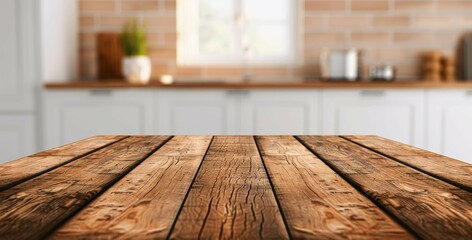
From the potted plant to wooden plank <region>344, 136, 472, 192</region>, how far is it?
8.13ft

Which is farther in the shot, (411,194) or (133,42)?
(133,42)

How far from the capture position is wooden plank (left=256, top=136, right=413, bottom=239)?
647 mm

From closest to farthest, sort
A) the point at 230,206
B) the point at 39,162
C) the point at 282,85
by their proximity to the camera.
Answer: the point at 230,206
the point at 39,162
the point at 282,85

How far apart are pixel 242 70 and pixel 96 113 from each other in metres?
1.16

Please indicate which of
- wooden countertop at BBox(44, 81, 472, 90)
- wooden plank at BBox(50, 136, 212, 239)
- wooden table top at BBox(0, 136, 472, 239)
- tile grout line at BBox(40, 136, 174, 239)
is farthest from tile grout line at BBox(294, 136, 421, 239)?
wooden countertop at BBox(44, 81, 472, 90)

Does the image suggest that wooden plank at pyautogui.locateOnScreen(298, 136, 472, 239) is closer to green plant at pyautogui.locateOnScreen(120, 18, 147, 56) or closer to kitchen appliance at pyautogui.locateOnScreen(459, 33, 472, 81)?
green plant at pyautogui.locateOnScreen(120, 18, 147, 56)

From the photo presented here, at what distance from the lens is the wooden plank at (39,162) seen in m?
1.02

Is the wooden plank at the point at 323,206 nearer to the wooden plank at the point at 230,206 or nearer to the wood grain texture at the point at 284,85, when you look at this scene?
the wooden plank at the point at 230,206

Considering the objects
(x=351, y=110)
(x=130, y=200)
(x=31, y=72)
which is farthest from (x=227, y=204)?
(x=31, y=72)

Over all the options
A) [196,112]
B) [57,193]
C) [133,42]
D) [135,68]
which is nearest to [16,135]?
[135,68]

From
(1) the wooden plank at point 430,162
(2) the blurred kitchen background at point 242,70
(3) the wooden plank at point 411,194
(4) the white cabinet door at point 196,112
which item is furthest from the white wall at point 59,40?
(3) the wooden plank at point 411,194

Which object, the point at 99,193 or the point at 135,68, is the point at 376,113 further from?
the point at 99,193

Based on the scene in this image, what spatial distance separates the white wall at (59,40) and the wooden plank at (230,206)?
2.67 m

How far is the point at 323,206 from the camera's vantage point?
78 centimetres
